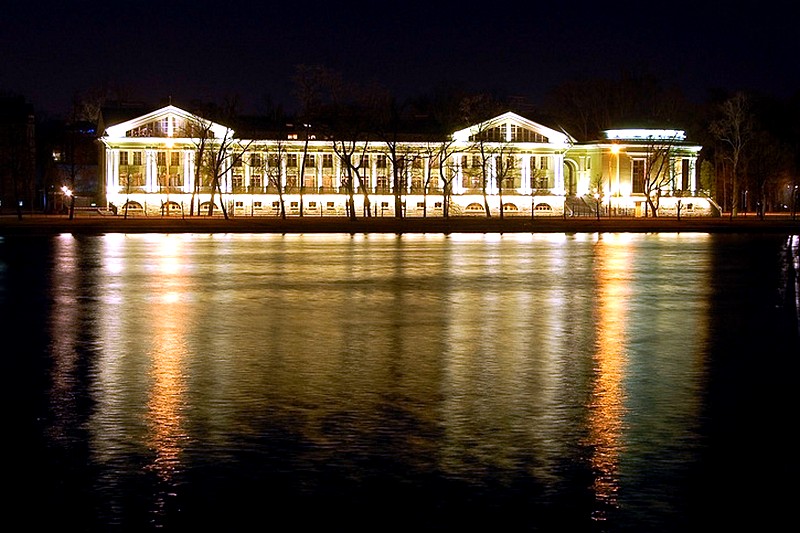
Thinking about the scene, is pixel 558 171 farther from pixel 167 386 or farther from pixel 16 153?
pixel 167 386

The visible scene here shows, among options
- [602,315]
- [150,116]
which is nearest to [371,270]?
[602,315]

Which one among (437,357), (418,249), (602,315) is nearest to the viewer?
(437,357)

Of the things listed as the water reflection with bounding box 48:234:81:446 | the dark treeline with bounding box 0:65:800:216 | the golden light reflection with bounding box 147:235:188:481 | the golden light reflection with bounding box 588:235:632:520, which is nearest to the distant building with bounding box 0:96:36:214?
the dark treeline with bounding box 0:65:800:216

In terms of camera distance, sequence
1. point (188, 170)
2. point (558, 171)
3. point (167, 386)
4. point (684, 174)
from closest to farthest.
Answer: point (167, 386), point (188, 170), point (684, 174), point (558, 171)

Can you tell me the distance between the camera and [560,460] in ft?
31.4

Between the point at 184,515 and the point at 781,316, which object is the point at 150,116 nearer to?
the point at 781,316

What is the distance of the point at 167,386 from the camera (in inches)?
511

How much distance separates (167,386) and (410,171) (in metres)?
96.8

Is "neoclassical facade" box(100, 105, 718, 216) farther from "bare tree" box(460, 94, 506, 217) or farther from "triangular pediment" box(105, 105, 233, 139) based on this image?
"bare tree" box(460, 94, 506, 217)

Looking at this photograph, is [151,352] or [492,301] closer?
[151,352]

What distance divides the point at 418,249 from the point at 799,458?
120 ft

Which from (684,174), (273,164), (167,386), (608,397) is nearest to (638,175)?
(684,174)

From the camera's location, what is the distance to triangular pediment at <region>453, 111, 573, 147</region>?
10538 cm

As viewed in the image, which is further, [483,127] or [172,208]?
[483,127]
